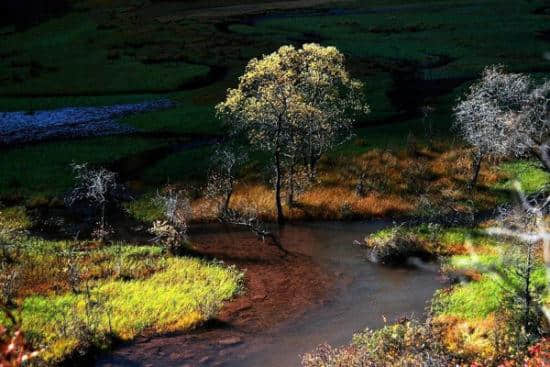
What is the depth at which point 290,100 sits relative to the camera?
114 ft

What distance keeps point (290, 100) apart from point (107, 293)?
15528 mm

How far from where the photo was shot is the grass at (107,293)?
2338cm

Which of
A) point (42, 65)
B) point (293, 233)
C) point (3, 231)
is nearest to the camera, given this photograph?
point (3, 231)

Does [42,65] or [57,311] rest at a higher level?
[42,65]

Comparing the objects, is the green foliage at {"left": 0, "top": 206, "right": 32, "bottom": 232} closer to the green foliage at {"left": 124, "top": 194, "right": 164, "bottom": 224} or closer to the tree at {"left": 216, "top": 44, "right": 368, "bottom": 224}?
the green foliage at {"left": 124, "top": 194, "right": 164, "bottom": 224}

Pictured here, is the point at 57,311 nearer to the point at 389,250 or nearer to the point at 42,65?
the point at 389,250

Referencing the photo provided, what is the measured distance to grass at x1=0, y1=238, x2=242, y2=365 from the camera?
23.4 meters

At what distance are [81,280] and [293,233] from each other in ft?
44.1

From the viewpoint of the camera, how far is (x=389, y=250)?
103 ft

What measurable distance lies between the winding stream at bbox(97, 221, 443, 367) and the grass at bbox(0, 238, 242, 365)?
1768 mm

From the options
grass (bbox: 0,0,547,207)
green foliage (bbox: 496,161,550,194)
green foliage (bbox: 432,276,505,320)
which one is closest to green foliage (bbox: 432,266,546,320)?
green foliage (bbox: 432,276,505,320)

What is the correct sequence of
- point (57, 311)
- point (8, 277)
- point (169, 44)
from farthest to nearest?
point (169, 44)
point (8, 277)
point (57, 311)

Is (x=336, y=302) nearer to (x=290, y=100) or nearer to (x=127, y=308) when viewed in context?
(x=127, y=308)

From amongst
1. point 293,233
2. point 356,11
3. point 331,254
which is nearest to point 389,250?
point 331,254
